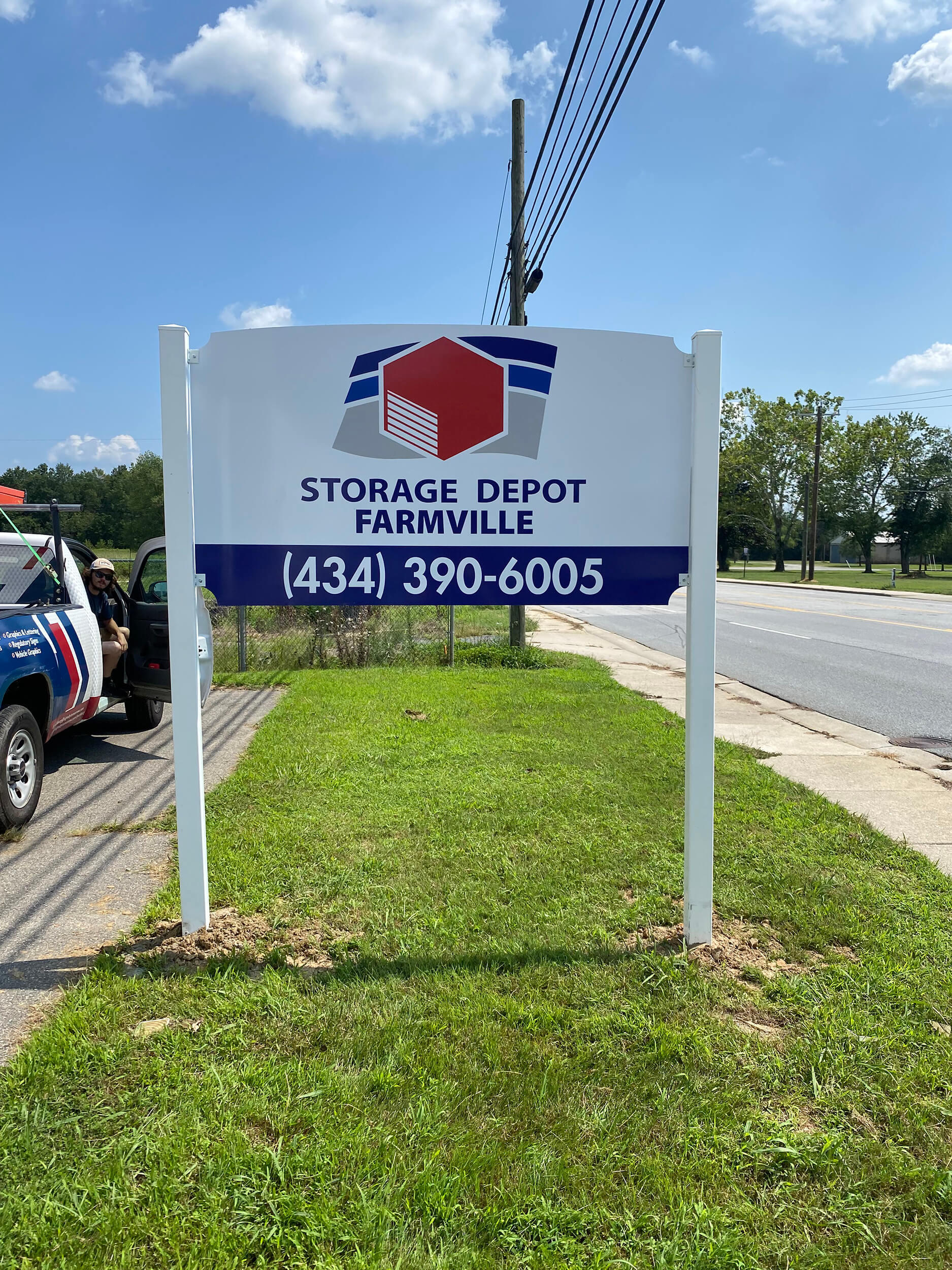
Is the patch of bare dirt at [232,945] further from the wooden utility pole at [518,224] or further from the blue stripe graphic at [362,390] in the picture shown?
the wooden utility pole at [518,224]

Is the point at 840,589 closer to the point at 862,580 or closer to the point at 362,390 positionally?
the point at 862,580

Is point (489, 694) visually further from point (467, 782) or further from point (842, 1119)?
point (842, 1119)

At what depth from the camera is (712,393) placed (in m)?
3.49

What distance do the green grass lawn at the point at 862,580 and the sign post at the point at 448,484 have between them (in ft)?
106

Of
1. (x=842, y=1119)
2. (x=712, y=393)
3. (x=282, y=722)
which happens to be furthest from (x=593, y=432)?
(x=282, y=722)

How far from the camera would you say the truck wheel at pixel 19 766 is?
4758mm

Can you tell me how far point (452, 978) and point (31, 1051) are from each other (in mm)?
1401

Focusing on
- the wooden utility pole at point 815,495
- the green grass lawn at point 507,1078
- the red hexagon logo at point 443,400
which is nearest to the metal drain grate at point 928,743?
the green grass lawn at point 507,1078

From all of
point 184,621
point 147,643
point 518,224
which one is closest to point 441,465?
point 184,621

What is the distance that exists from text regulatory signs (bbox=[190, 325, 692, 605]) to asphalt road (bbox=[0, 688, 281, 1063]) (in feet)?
5.23

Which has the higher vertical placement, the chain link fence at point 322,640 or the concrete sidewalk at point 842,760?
the chain link fence at point 322,640

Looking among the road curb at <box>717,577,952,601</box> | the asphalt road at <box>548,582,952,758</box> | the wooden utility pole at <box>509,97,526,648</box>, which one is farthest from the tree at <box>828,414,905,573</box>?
the wooden utility pole at <box>509,97,526,648</box>

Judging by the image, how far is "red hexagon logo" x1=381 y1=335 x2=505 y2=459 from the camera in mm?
Result: 3574

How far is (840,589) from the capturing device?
3700 cm
